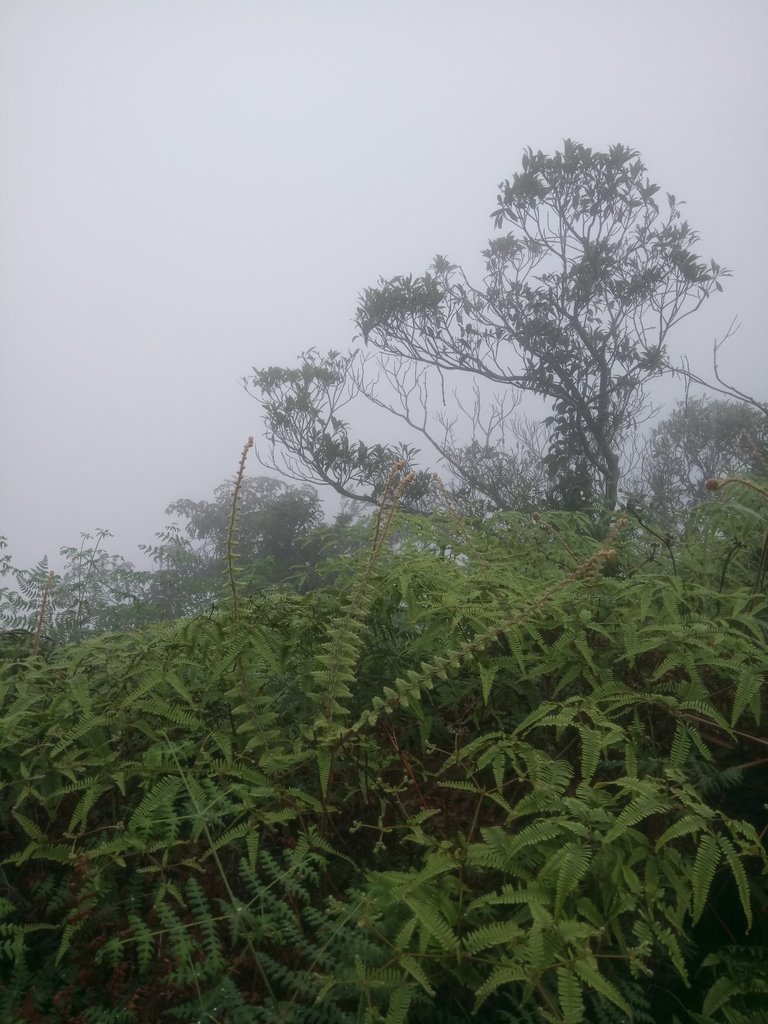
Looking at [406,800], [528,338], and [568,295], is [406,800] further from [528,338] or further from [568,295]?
[568,295]

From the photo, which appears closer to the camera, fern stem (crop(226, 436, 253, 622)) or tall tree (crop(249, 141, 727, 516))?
fern stem (crop(226, 436, 253, 622))

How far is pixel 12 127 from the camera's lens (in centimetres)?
609

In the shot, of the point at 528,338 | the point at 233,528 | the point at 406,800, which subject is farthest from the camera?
the point at 528,338

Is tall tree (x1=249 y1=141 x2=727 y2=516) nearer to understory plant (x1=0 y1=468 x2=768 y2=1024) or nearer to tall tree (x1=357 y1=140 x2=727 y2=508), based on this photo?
tall tree (x1=357 y1=140 x2=727 y2=508)

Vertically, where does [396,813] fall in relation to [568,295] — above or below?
below

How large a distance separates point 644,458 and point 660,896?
24.7 ft

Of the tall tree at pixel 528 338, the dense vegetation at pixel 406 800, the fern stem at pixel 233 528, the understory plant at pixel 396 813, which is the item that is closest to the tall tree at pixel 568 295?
the tall tree at pixel 528 338

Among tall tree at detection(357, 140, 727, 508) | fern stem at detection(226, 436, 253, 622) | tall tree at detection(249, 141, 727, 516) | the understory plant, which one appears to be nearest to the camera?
the understory plant

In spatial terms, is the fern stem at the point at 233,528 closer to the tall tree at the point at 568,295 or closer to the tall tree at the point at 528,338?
the tall tree at the point at 528,338

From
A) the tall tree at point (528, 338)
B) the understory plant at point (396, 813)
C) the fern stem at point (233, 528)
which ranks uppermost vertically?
the tall tree at point (528, 338)

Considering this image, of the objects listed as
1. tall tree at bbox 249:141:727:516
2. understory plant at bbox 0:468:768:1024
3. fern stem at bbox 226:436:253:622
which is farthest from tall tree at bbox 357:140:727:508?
fern stem at bbox 226:436:253:622

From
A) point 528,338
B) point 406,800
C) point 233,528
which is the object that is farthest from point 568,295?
point 406,800

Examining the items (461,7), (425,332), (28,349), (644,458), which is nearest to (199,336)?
(28,349)

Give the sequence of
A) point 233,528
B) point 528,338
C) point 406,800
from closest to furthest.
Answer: point 406,800
point 233,528
point 528,338
